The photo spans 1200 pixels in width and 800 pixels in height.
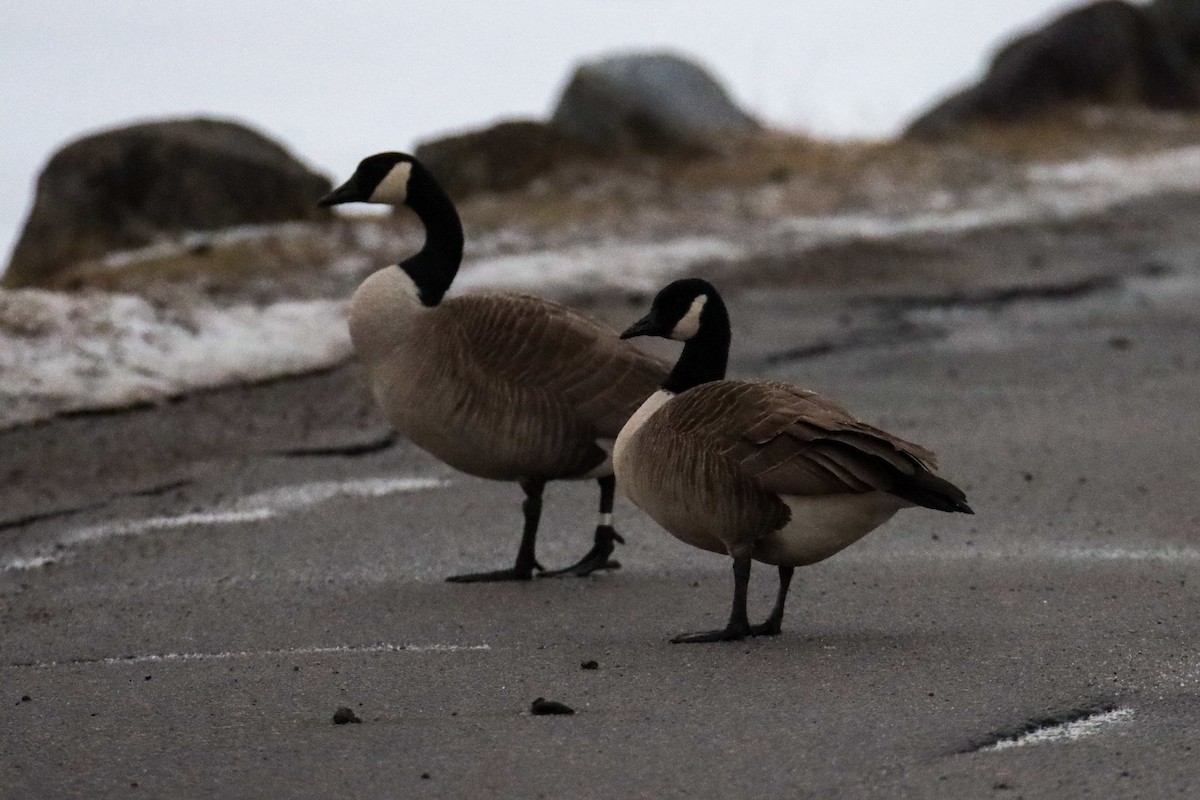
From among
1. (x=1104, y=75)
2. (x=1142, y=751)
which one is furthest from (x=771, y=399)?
(x=1104, y=75)

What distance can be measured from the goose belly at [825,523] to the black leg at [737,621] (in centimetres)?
10

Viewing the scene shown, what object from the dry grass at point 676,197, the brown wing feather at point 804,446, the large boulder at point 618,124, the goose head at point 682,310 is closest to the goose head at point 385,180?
the goose head at point 682,310

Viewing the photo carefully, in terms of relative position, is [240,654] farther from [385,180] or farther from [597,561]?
[385,180]

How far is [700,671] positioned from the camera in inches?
216

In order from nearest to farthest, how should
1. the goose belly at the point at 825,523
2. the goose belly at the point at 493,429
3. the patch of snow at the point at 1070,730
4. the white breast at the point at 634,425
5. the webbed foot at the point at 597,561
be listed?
the patch of snow at the point at 1070,730, the goose belly at the point at 825,523, the white breast at the point at 634,425, the goose belly at the point at 493,429, the webbed foot at the point at 597,561

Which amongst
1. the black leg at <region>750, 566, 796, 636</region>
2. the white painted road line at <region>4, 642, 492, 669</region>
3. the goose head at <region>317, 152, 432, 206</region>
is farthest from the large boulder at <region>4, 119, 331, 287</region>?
the black leg at <region>750, 566, 796, 636</region>

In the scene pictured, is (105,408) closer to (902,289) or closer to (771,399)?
(771,399)

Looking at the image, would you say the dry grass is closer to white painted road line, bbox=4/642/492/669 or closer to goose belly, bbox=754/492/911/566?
white painted road line, bbox=4/642/492/669

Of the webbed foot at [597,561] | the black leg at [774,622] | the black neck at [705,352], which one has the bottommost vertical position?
the webbed foot at [597,561]

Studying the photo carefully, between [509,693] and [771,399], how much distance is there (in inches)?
54.7

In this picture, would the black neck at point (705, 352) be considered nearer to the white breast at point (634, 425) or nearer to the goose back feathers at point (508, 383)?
the white breast at point (634, 425)

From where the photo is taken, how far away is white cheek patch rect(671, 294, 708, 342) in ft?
20.7

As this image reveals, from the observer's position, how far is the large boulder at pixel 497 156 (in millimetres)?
19359

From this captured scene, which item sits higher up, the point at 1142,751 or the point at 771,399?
the point at 771,399
